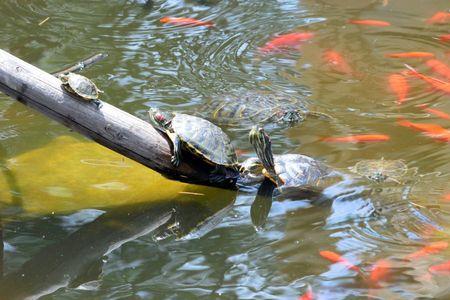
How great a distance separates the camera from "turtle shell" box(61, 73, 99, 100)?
11.0 feet

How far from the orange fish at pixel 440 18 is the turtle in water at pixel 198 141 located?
3564 millimetres

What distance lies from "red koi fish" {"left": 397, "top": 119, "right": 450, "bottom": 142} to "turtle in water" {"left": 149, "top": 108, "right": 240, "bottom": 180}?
1.39 metres

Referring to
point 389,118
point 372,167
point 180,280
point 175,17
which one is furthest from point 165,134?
point 175,17

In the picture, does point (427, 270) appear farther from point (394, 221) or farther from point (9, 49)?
point (9, 49)

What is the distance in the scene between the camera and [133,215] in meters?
3.63

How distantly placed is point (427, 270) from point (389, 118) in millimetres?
1913

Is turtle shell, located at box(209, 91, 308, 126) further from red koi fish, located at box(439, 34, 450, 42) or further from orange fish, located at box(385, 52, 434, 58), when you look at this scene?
red koi fish, located at box(439, 34, 450, 42)

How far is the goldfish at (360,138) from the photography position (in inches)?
173

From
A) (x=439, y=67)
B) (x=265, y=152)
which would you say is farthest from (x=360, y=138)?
(x=439, y=67)

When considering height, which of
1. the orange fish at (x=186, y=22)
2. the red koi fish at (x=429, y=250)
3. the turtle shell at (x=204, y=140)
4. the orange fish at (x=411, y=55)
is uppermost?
the turtle shell at (x=204, y=140)

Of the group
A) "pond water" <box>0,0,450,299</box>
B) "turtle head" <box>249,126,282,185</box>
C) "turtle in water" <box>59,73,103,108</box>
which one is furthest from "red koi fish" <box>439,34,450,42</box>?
"turtle in water" <box>59,73,103,108</box>

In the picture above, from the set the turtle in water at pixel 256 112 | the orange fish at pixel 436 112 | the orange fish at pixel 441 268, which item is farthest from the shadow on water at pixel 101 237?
the orange fish at pixel 436 112

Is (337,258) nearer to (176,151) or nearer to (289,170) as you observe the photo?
(289,170)

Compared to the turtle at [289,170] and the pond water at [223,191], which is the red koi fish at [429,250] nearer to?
the pond water at [223,191]
